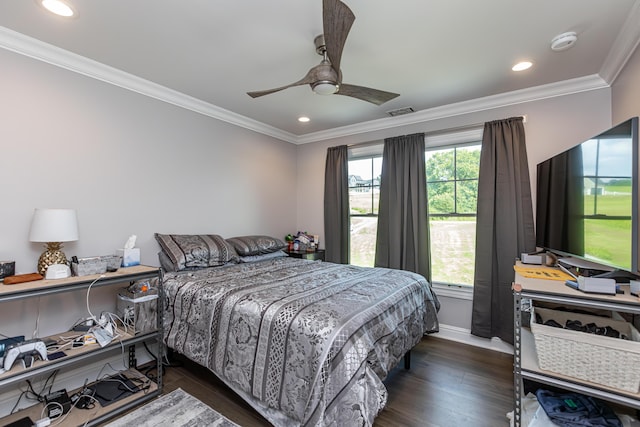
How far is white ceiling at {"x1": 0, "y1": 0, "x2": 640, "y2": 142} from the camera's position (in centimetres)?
178

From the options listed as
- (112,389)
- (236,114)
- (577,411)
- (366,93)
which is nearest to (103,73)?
(236,114)

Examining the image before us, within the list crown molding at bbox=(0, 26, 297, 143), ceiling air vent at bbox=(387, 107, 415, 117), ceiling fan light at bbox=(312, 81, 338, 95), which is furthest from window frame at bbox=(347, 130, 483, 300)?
crown molding at bbox=(0, 26, 297, 143)

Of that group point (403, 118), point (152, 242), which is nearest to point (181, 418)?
point (152, 242)

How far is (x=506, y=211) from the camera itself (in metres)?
2.95

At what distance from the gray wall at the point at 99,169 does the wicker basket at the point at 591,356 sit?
126 inches

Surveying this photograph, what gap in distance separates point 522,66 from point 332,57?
5.83 feet

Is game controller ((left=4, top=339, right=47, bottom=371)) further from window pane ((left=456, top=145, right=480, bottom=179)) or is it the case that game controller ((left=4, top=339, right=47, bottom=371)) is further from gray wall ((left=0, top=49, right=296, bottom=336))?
window pane ((left=456, top=145, right=480, bottom=179))

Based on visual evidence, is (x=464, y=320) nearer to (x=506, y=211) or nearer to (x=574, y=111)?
(x=506, y=211)

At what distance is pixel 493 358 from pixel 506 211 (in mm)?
Result: 1488

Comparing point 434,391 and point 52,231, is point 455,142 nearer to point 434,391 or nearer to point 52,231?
point 434,391

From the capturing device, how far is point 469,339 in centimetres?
315

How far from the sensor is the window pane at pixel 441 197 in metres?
3.43

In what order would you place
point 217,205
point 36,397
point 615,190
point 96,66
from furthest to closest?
point 217,205, point 96,66, point 36,397, point 615,190

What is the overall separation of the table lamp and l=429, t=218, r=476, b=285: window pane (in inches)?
139
